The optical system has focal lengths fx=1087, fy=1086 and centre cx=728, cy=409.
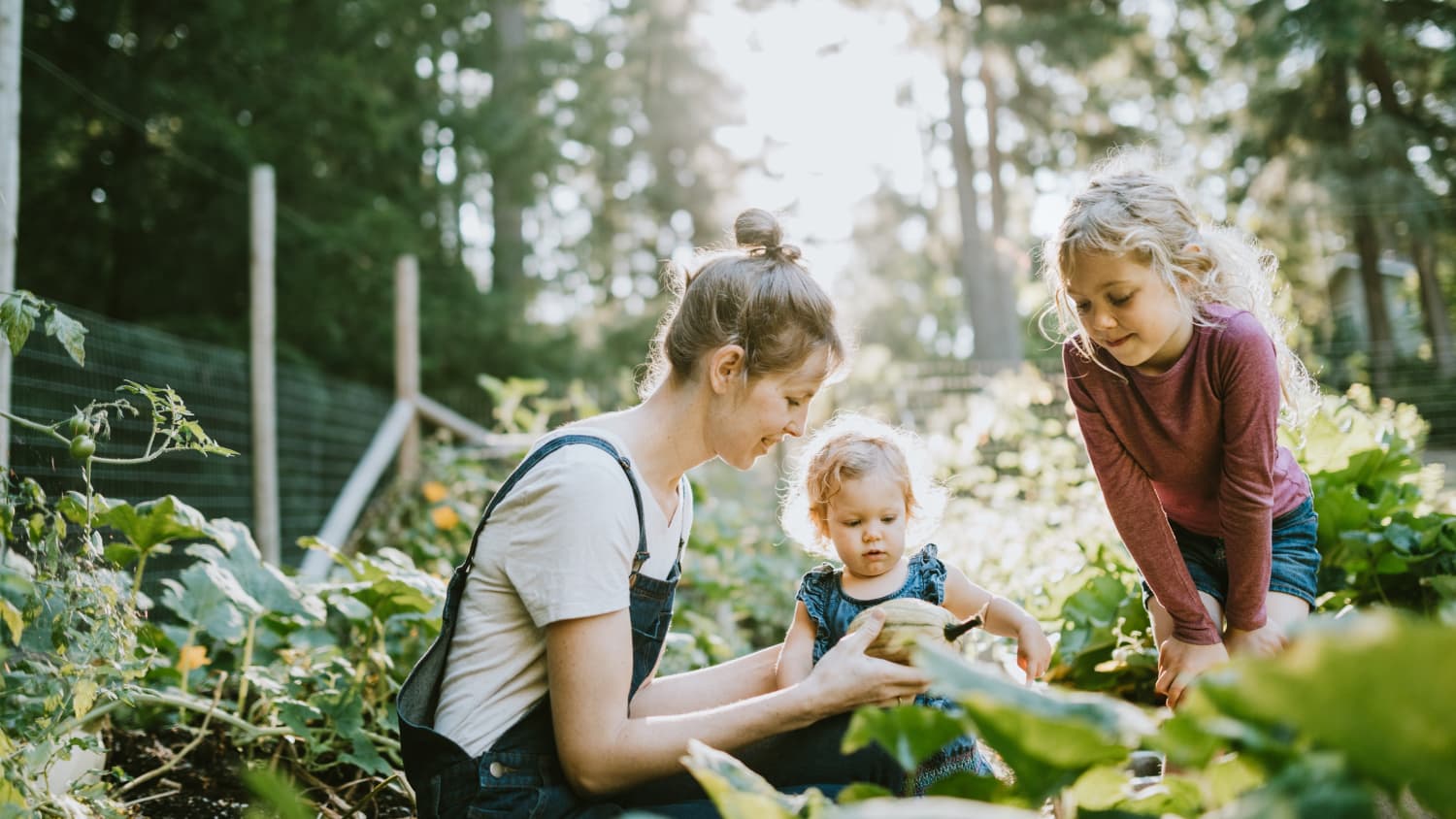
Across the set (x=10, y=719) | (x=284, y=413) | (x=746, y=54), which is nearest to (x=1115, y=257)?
(x=10, y=719)

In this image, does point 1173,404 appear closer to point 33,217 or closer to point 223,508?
point 223,508

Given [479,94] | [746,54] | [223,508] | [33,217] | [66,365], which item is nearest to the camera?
[66,365]

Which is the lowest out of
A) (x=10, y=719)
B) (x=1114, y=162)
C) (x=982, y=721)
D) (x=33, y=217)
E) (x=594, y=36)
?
(x=10, y=719)

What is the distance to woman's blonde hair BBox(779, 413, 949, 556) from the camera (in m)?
2.07

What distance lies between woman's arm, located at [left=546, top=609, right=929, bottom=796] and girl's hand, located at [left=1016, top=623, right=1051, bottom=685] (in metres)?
0.38

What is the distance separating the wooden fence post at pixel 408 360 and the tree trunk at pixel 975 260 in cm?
948

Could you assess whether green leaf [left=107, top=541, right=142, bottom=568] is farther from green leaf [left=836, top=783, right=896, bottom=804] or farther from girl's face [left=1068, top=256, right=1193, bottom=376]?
girl's face [left=1068, top=256, right=1193, bottom=376]

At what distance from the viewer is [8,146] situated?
2432 mm

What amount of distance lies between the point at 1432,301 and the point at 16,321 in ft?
60.5

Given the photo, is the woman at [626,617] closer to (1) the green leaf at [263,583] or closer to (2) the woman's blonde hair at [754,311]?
(2) the woman's blonde hair at [754,311]

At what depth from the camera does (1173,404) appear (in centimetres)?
A: 214

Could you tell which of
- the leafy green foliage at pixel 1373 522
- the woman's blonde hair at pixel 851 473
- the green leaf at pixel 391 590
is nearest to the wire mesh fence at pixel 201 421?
the green leaf at pixel 391 590

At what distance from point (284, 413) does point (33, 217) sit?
6180 mm

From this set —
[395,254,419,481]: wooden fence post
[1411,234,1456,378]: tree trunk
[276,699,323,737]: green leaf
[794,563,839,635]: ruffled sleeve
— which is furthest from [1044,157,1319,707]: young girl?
[1411,234,1456,378]: tree trunk
